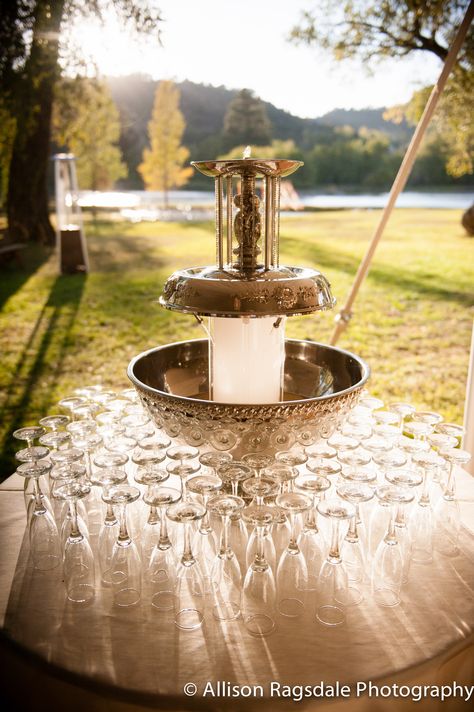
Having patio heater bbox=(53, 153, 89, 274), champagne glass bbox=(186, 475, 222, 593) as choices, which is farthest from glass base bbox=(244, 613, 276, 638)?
patio heater bbox=(53, 153, 89, 274)

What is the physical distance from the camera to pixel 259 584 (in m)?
0.97

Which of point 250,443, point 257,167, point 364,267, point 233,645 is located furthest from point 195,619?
point 364,267

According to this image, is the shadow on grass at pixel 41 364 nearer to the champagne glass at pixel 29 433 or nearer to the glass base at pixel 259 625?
the champagne glass at pixel 29 433

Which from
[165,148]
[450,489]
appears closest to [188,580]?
[450,489]

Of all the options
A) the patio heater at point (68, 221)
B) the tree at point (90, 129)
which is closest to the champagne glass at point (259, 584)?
the tree at point (90, 129)

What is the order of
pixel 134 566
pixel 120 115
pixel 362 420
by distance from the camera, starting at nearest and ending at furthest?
pixel 134 566, pixel 362 420, pixel 120 115

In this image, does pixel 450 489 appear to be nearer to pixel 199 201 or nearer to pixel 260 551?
pixel 260 551

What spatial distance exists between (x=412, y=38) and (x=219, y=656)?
4.15m

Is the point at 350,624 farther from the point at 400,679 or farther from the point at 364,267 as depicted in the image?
the point at 364,267

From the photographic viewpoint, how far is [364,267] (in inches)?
78.0

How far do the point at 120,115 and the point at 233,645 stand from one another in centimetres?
639

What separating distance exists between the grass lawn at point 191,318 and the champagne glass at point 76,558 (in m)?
2.16

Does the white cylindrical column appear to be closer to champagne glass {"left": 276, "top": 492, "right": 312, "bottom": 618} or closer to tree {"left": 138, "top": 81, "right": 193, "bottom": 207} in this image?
champagne glass {"left": 276, "top": 492, "right": 312, "bottom": 618}

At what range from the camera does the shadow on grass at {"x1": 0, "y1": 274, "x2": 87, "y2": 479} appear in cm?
347
